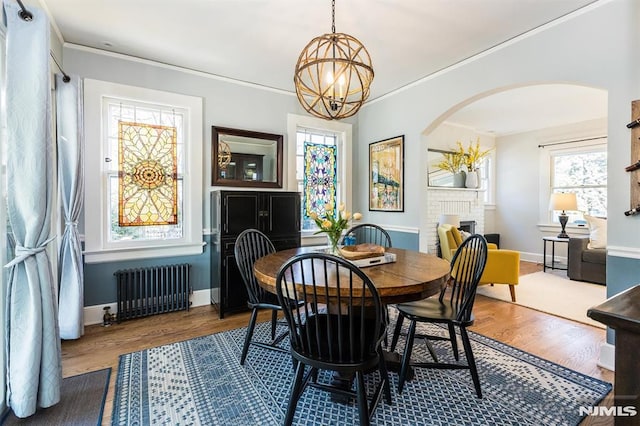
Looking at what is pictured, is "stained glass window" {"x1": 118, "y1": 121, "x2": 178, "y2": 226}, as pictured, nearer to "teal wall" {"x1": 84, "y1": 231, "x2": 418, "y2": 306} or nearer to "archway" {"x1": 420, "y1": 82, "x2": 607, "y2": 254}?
"teal wall" {"x1": 84, "y1": 231, "x2": 418, "y2": 306}

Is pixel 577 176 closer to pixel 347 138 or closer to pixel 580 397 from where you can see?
pixel 347 138

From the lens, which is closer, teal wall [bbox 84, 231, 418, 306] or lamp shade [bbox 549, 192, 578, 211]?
teal wall [bbox 84, 231, 418, 306]

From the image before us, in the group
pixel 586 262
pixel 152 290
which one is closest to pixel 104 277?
pixel 152 290

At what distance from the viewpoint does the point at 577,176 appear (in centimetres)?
582

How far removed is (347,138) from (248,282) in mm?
3086

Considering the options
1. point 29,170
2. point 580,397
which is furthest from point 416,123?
point 29,170

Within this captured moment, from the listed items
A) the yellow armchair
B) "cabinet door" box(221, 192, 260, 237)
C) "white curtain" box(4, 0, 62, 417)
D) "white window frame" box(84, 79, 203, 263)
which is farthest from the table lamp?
"white curtain" box(4, 0, 62, 417)

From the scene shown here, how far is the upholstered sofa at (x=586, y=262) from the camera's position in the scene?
446 centimetres

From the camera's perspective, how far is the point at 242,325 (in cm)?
306

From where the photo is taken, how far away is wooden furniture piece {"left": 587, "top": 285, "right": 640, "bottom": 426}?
2.67ft

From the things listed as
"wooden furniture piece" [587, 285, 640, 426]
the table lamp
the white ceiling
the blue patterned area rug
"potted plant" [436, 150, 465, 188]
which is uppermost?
the white ceiling

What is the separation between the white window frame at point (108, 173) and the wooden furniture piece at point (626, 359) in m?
3.55

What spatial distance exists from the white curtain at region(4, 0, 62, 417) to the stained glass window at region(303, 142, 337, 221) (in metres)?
2.96

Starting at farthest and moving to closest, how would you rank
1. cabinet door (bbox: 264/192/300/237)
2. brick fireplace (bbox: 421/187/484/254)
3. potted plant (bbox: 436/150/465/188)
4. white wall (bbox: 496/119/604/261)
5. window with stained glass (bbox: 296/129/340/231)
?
white wall (bbox: 496/119/604/261) < potted plant (bbox: 436/150/465/188) < brick fireplace (bbox: 421/187/484/254) < window with stained glass (bbox: 296/129/340/231) < cabinet door (bbox: 264/192/300/237)
